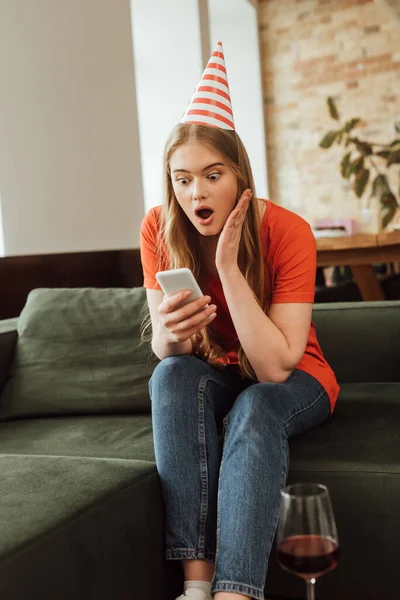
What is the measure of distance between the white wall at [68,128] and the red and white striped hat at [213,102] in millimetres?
1589

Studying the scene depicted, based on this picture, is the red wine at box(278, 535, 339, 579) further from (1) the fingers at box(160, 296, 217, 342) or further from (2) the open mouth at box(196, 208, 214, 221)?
(2) the open mouth at box(196, 208, 214, 221)

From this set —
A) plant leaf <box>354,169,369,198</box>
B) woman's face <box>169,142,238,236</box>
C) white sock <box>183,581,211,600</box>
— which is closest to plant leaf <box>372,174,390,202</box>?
plant leaf <box>354,169,369,198</box>

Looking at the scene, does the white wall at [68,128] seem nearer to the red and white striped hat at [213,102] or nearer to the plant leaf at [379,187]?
the red and white striped hat at [213,102]

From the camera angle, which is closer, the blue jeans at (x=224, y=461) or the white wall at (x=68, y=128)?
the blue jeans at (x=224, y=461)

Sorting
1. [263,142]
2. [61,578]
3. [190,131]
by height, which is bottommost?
[61,578]

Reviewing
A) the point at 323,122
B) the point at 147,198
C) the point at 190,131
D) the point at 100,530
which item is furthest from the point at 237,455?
the point at 323,122

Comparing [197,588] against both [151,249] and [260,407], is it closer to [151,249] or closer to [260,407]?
[260,407]

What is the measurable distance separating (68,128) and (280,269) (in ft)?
6.96

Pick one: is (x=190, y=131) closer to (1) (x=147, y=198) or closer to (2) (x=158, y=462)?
(2) (x=158, y=462)

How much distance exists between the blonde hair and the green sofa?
27 cm

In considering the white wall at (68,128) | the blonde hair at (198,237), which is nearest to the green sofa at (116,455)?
the blonde hair at (198,237)

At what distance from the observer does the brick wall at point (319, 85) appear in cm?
680

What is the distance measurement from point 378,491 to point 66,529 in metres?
0.61

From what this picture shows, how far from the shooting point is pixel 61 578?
1.18 metres
